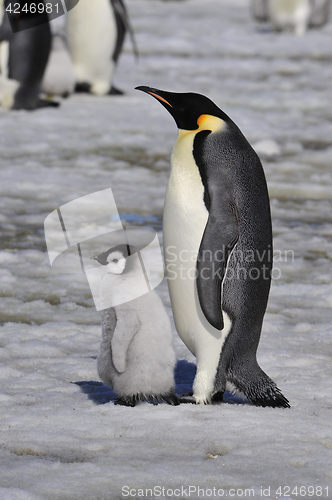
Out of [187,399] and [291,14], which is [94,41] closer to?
[187,399]

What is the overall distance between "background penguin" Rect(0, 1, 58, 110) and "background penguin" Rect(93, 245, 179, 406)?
17.8 feet

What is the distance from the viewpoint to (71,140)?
670 centimetres

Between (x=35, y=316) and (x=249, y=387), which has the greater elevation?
(x=249, y=387)

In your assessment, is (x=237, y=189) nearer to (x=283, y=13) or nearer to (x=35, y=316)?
(x=35, y=316)

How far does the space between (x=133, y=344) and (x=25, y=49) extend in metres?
5.66

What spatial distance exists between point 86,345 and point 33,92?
5117mm

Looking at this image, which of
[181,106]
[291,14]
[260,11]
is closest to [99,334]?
[181,106]

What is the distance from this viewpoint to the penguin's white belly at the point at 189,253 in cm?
244

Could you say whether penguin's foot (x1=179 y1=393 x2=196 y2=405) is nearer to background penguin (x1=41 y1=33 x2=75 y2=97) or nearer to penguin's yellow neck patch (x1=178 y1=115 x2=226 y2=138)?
penguin's yellow neck patch (x1=178 y1=115 x2=226 y2=138)

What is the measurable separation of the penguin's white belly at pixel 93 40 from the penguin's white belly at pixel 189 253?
6307 mm

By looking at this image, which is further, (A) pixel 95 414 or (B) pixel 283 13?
(B) pixel 283 13

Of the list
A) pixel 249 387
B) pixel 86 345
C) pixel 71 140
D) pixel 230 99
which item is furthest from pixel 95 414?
pixel 230 99

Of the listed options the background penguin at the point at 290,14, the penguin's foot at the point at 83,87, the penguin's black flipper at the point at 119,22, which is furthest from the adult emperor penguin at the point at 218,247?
the background penguin at the point at 290,14

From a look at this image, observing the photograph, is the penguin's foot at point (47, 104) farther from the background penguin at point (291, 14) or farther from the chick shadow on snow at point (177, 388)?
the background penguin at point (291, 14)
